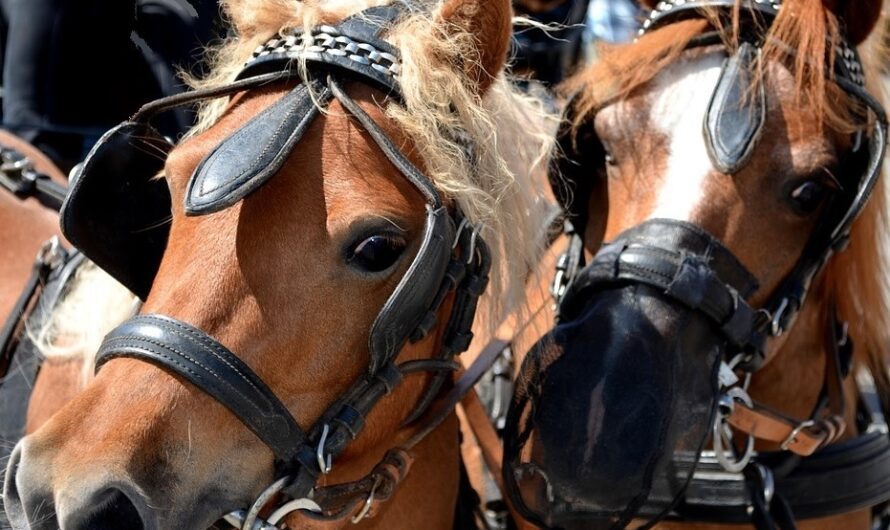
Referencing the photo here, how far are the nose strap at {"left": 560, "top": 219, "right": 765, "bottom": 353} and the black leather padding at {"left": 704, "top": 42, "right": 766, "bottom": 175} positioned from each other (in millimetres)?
161

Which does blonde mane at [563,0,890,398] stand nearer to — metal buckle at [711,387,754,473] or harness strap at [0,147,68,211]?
metal buckle at [711,387,754,473]

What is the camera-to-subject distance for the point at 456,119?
5.10 ft

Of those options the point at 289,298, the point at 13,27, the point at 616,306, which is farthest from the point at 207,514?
the point at 13,27

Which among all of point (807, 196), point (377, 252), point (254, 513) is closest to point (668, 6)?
point (807, 196)

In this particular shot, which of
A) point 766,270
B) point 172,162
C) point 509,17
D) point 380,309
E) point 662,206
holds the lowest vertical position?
point 766,270

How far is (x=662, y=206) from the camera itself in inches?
75.3

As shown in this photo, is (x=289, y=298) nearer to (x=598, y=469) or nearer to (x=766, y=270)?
(x=598, y=469)

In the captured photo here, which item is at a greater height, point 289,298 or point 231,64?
point 231,64

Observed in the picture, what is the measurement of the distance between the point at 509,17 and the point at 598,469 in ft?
2.60

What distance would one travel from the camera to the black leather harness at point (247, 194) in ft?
4.39

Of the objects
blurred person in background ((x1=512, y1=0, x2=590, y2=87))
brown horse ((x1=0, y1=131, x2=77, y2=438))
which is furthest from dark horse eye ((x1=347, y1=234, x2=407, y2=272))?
blurred person in background ((x1=512, y1=0, x2=590, y2=87))

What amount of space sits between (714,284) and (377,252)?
0.71 m

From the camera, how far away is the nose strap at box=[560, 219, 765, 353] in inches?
70.5

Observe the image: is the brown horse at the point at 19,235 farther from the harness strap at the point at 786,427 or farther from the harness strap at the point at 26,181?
the harness strap at the point at 786,427
